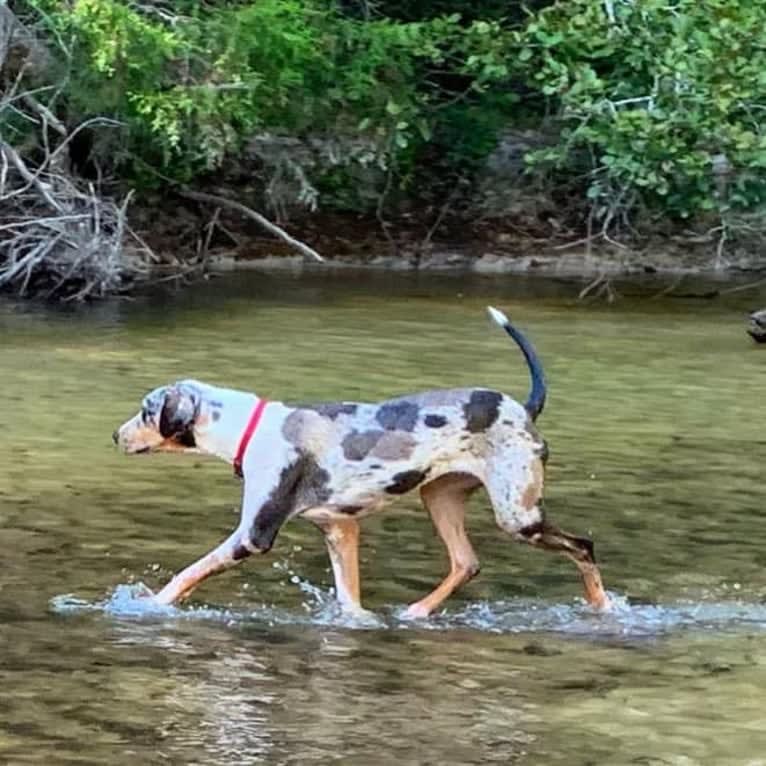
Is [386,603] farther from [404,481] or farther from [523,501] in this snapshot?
[523,501]

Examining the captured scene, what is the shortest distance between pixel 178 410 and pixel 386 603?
3.59ft

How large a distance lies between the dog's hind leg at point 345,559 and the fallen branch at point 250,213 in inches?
533

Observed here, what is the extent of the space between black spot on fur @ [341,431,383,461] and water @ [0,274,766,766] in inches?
23.3

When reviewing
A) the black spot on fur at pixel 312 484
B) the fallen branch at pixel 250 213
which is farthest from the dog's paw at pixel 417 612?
the fallen branch at pixel 250 213

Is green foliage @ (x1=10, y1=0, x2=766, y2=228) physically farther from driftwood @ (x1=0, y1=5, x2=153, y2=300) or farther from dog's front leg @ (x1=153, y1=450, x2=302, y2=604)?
dog's front leg @ (x1=153, y1=450, x2=302, y2=604)

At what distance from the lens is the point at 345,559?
23.8 feet

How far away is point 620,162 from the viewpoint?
19.8 meters

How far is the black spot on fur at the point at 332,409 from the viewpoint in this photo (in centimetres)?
724

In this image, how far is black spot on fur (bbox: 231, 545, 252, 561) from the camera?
23.0ft

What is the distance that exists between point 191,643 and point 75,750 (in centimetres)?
124

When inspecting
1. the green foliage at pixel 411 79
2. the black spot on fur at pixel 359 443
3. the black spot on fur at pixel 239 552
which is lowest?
the black spot on fur at pixel 239 552

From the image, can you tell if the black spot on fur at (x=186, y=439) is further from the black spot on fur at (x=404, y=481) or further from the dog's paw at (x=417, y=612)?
the dog's paw at (x=417, y=612)

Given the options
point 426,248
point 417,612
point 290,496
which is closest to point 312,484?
point 290,496

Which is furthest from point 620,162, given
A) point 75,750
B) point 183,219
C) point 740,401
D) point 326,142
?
point 75,750
